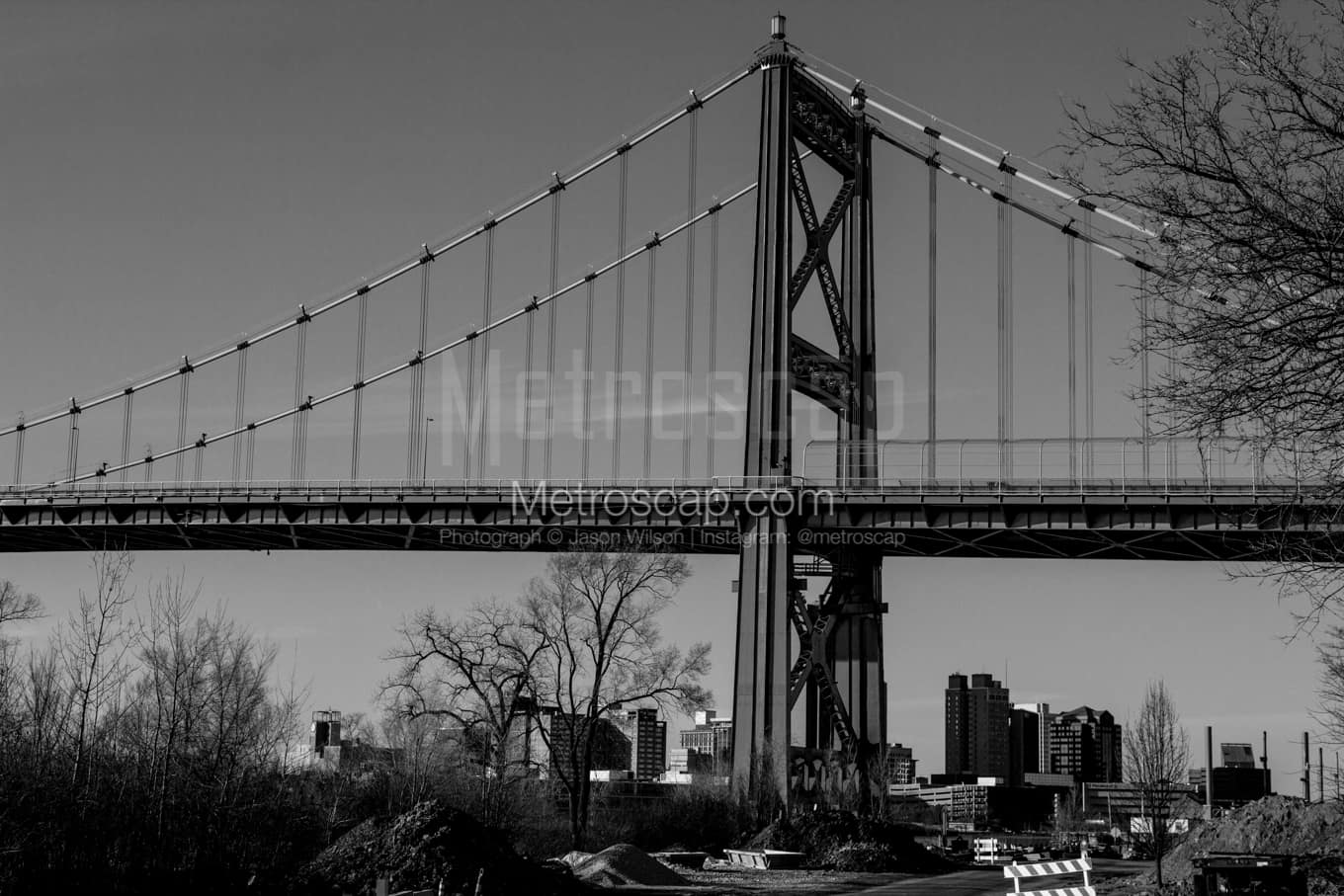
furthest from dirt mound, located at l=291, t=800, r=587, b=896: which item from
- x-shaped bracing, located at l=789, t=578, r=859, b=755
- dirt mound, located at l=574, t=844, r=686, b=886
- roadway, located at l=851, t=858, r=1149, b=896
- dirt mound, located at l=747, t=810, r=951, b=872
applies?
x-shaped bracing, located at l=789, t=578, r=859, b=755

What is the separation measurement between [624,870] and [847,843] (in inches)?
606

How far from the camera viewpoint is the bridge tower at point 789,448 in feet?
196

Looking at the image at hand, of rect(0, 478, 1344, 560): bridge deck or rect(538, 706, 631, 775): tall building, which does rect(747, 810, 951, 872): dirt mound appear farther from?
rect(0, 478, 1344, 560): bridge deck

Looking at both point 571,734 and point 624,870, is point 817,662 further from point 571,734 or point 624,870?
point 624,870

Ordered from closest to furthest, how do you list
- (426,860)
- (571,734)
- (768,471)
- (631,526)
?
(426,860) < (571,734) < (768,471) < (631,526)

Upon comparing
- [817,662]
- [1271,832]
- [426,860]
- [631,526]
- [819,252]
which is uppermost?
[819,252]

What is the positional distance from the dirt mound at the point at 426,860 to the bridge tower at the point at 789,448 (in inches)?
1100

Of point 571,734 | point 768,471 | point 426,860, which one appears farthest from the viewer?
point 768,471

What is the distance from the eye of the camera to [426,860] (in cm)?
2881

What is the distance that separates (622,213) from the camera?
239ft

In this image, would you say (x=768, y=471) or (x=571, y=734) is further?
(x=768, y=471)

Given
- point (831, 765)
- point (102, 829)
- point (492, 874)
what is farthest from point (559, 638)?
point (102, 829)

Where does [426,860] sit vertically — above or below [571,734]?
below

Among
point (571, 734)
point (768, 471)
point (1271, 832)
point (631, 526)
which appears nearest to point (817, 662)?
point (768, 471)
